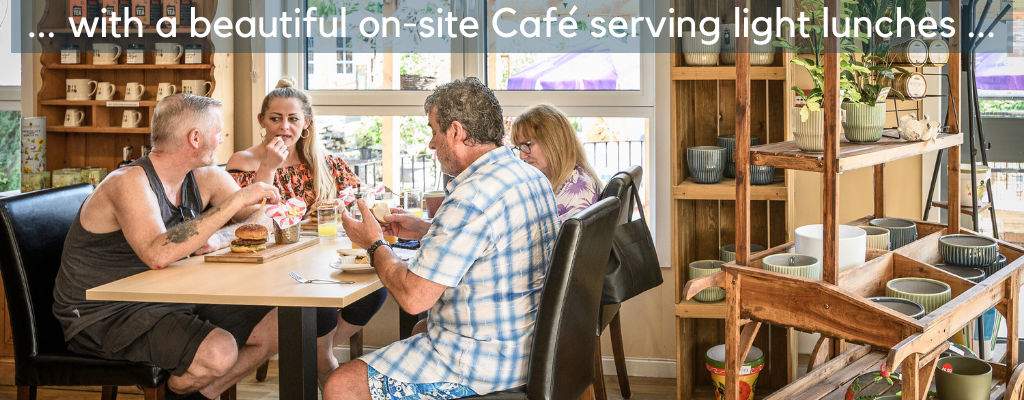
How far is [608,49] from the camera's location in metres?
3.42

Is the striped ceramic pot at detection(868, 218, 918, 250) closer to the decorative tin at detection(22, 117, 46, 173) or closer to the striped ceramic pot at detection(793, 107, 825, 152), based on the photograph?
the striped ceramic pot at detection(793, 107, 825, 152)

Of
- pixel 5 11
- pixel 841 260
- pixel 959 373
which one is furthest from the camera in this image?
pixel 5 11

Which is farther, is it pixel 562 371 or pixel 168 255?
pixel 168 255

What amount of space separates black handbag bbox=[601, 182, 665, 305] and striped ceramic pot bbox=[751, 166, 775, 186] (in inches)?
22.0

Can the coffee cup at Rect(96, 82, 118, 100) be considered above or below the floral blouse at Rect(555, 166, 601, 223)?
above

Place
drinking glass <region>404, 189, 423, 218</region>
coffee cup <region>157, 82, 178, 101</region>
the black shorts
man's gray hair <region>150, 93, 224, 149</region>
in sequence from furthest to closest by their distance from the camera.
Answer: coffee cup <region>157, 82, 178, 101</region>
drinking glass <region>404, 189, 423, 218</region>
man's gray hair <region>150, 93, 224, 149</region>
the black shorts

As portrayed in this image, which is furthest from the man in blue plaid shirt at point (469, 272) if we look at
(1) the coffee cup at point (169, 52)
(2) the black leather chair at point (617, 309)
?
(1) the coffee cup at point (169, 52)

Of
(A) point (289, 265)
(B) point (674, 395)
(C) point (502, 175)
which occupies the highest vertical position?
(C) point (502, 175)

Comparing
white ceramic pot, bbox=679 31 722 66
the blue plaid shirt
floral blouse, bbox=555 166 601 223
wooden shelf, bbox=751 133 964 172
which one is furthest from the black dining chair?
white ceramic pot, bbox=679 31 722 66

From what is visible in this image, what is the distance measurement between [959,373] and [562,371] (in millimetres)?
1064

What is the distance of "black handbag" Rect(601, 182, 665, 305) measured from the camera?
235cm

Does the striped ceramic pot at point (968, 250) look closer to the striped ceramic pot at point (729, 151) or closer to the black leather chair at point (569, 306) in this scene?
the striped ceramic pot at point (729, 151)

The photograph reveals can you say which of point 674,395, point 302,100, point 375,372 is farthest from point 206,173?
point 674,395

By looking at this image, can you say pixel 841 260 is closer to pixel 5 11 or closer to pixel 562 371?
pixel 562 371
